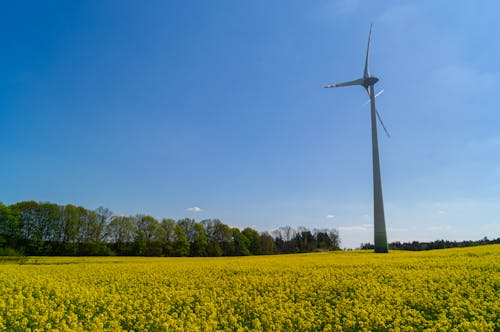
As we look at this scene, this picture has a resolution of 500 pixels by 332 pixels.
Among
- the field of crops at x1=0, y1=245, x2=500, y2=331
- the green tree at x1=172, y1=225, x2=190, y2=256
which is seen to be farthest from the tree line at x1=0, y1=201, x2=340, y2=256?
the field of crops at x1=0, y1=245, x2=500, y2=331

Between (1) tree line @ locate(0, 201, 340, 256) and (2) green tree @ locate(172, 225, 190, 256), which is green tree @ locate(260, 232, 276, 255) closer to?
(1) tree line @ locate(0, 201, 340, 256)

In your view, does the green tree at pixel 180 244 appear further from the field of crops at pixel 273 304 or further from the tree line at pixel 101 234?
the field of crops at pixel 273 304

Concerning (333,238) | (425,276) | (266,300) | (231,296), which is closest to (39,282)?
(231,296)

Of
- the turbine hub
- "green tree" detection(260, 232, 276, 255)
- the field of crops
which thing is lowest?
"green tree" detection(260, 232, 276, 255)

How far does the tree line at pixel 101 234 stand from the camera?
66.6 metres

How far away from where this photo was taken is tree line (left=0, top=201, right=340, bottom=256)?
66625 mm

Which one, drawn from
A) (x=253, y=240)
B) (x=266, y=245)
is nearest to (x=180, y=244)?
(x=253, y=240)

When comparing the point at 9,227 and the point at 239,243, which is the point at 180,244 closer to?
the point at 239,243

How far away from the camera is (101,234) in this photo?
253 ft

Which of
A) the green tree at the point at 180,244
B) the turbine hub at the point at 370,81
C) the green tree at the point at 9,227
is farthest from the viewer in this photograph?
the green tree at the point at 180,244

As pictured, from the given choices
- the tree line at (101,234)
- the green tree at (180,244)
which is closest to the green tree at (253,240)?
the tree line at (101,234)

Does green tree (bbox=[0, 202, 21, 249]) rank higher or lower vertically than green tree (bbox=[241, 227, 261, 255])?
higher

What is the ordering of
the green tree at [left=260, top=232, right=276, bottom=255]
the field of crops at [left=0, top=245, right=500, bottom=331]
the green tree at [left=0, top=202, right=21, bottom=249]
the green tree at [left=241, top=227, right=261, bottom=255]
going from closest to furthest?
the field of crops at [left=0, top=245, right=500, bottom=331] → the green tree at [left=0, top=202, right=21, bottom=249] → the green tree at [left=241, top=227, right=261, bottom=255] → the green tree at [left=260, top=232, right=276, bottom=255]

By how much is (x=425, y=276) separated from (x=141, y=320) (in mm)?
15554
